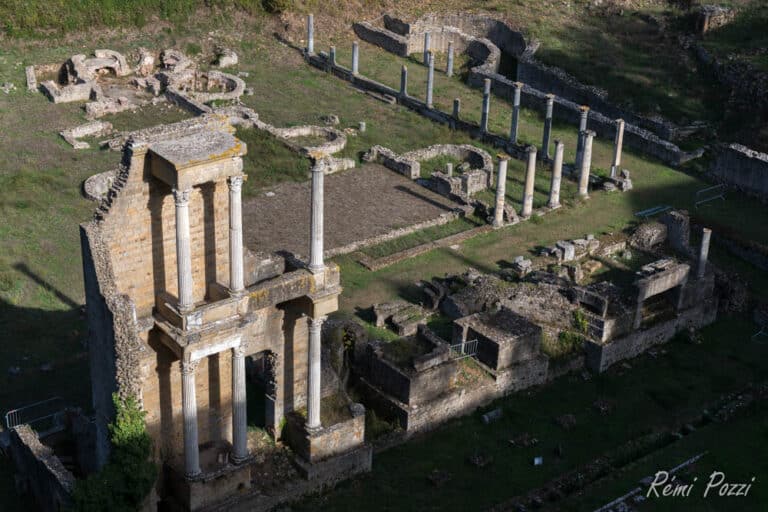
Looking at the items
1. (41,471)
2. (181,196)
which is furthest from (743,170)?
(41,471)

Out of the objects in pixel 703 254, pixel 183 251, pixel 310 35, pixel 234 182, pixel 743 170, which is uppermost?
pixel 234 182

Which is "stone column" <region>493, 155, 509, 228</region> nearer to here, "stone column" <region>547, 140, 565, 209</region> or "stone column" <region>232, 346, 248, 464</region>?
"stone column" <region>547, 140, 565, 209</region>

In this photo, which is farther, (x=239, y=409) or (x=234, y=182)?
(x=239, y=409)

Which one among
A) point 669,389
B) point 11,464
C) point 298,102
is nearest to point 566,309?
point 669,389

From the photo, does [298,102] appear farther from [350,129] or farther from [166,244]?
[166,244]

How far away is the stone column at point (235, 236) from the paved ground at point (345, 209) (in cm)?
1163

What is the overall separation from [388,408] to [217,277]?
5408mm

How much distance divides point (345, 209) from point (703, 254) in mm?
11566

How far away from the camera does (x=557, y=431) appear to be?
83.3 ft

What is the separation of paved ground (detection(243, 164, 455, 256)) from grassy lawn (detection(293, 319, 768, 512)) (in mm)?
9501

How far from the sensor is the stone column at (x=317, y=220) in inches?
837

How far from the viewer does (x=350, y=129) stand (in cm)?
4228

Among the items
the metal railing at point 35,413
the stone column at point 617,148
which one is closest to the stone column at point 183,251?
the metal railing at point 35,413

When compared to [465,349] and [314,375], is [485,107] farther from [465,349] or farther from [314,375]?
[314,375]
